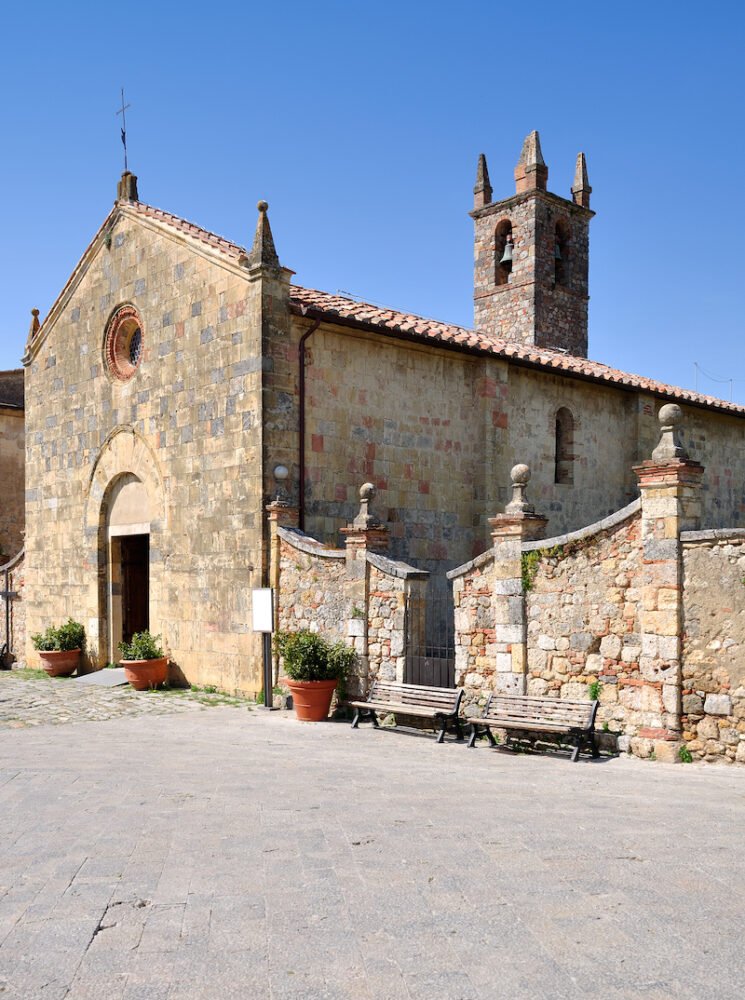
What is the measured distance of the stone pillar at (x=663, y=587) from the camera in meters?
9.03

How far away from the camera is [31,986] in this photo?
13.7 ft

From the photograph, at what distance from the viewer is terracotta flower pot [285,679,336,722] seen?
12094 millimetres

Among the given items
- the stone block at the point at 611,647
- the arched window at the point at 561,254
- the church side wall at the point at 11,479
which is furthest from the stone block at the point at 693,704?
the arched window at the point at 561,254

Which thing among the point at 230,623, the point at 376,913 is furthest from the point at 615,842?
the point at 230,623

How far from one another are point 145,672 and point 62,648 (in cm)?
342

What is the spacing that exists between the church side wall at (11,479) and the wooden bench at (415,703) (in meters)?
15.1

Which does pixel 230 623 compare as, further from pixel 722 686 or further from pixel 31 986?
pixel 31 986

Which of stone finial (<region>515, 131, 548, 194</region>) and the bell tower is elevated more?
stone finial (<region>515, 131, 548, 194</region>)

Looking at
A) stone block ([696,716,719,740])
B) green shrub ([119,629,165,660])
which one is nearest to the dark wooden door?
green shrub ([119,629,165,660])

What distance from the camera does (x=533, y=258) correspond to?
25.4 metres

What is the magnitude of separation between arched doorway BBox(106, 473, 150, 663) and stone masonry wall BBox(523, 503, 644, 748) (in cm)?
863

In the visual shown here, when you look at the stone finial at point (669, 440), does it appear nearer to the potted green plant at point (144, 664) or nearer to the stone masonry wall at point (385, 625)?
the stone masonry wall at point (385, 625)

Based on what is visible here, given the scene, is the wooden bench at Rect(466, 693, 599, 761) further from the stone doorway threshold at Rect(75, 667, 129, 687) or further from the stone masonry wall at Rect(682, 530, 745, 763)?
the stone doorway threshold at Rect(75, 667, 129, 687)

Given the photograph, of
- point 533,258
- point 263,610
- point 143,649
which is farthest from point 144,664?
point 533,258
